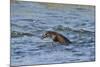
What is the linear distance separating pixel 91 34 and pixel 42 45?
2.18 feet

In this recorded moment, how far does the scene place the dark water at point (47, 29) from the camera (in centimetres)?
212

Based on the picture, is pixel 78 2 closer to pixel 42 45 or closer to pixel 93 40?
pixel 93 40

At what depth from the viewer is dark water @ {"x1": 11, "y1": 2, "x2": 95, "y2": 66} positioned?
2.12 metres

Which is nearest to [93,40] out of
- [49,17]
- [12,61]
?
[49,17]

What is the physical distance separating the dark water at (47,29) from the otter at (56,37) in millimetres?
39

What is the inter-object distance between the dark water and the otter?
4 centimetres

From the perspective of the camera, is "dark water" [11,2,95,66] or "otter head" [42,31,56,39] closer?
"dark water" [11,2,95,66]

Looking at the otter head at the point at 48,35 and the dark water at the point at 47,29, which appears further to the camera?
the otter head at the point at 48,35

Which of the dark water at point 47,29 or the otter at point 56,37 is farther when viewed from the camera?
the otter at point 56,37

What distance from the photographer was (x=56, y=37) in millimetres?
2275

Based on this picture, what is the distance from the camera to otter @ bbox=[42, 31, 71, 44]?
2234 mm

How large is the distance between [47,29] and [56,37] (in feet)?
0.47

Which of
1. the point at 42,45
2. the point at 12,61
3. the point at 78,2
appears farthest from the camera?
the point at 78,2

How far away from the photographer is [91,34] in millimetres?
2465
